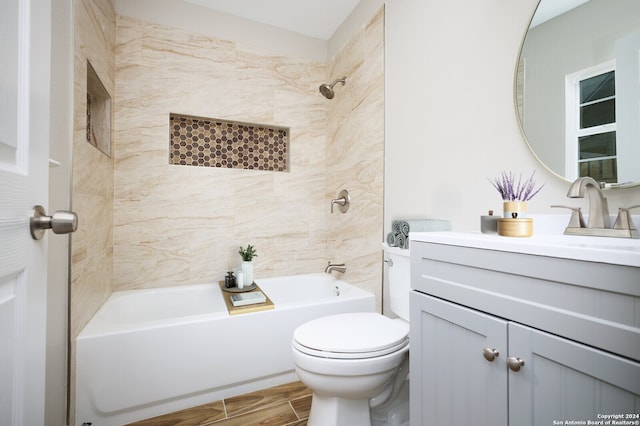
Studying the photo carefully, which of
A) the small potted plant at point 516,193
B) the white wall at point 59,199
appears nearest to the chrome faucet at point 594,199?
the small potted plant at point 516,193

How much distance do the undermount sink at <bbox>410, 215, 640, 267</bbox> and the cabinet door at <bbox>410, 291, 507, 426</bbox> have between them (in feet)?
0.61

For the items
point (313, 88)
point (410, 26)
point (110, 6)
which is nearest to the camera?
point (410, 26)

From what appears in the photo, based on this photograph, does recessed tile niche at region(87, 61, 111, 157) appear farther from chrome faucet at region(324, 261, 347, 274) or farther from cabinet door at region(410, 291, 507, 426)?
cabinet door at region(410, 291, 507, 426)

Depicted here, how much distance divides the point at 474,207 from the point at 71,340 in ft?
6.22

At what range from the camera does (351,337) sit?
3.95ft

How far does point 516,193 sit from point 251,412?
1630 mm

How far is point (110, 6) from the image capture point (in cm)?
189

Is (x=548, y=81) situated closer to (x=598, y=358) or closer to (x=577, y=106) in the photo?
(x=577, y=106)

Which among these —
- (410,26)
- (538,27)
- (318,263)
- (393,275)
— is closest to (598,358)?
(393,275)

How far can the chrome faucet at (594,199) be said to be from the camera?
856mm

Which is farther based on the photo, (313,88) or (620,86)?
(313,88)

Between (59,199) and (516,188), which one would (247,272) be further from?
(516,188)

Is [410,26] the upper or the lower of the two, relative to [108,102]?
upper

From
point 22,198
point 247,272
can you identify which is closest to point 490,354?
point 22,198
